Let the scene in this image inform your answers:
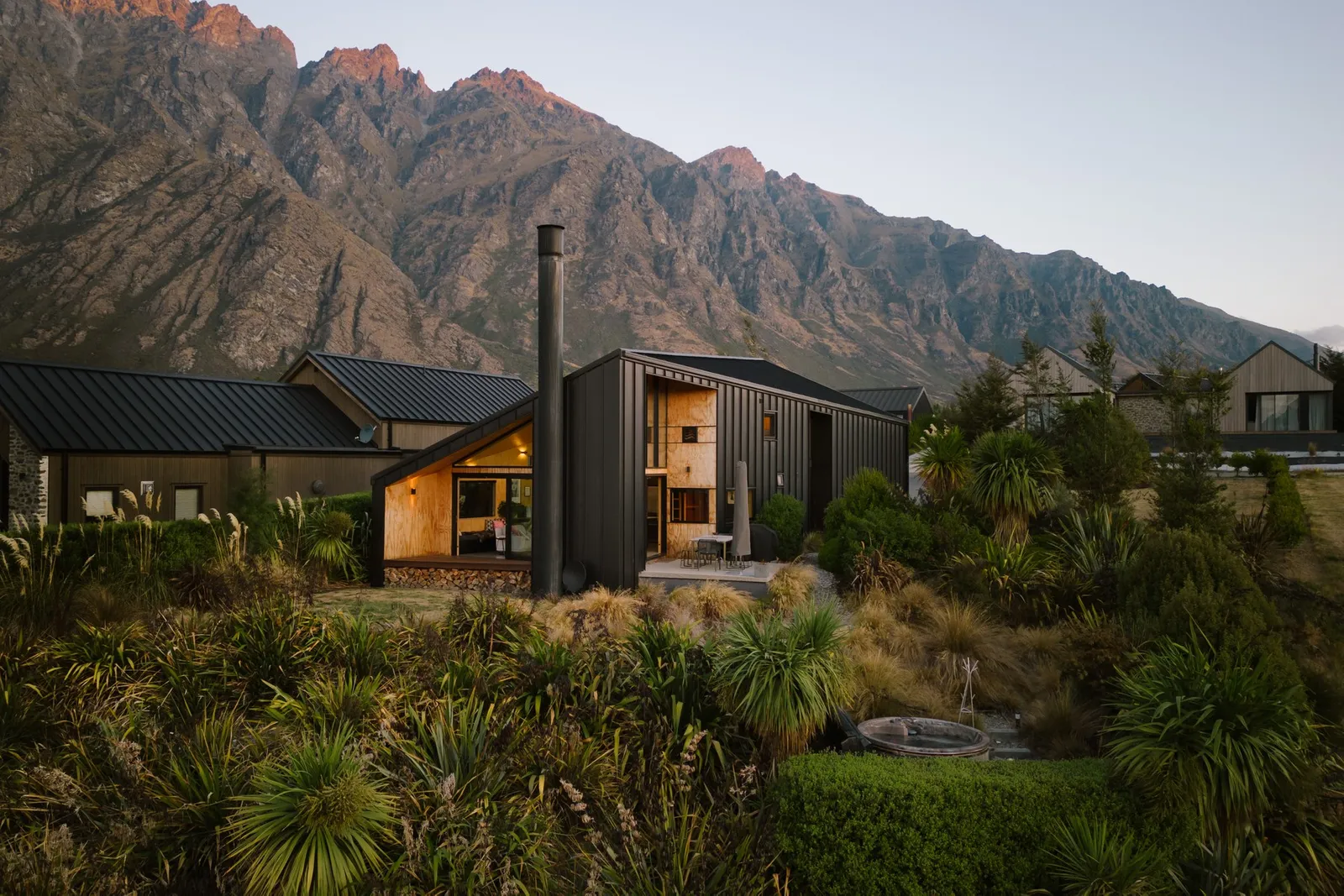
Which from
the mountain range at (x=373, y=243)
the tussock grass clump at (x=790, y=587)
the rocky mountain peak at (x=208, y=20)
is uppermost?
the rocky mountain peak at (x=208, y=20)

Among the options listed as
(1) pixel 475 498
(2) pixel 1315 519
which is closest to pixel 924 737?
(1) pixel 475 498

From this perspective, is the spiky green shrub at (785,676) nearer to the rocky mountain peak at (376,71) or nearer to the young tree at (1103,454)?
the young tree at (1103,454)

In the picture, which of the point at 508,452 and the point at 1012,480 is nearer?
the point at 1012,480

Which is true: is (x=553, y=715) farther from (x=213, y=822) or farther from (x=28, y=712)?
(x=28, y=712)

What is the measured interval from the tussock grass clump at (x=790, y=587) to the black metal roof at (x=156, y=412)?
50.4 ft

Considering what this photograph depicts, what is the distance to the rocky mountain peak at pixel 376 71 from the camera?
187 metres

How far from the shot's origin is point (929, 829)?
542 cm

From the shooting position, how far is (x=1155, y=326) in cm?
16550

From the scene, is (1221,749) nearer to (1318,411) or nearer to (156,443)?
(156,443)

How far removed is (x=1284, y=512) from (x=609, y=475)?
37.5ft

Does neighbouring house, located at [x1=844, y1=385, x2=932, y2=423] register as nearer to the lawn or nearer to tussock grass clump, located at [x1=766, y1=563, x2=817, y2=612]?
the lawn

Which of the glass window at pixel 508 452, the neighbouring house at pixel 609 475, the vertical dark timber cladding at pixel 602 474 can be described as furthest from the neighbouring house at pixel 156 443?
the vertical dark timber cladding at pixel 602 474

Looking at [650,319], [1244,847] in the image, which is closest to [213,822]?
[1244,847]

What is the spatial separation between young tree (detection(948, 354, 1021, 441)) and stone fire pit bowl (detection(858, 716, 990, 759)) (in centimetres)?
1667
